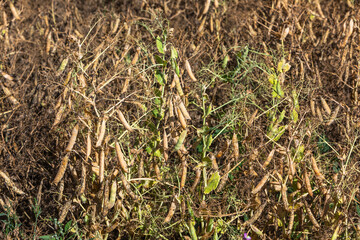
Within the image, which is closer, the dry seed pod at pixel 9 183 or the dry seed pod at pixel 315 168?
the dry seed pod at pixel 315 168

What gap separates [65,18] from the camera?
4.21 meters

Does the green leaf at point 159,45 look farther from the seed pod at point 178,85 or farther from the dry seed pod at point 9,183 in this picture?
the dry seed pod at point 9,183

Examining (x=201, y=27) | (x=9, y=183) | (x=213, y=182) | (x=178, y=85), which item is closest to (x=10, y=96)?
(x=9, y=183)

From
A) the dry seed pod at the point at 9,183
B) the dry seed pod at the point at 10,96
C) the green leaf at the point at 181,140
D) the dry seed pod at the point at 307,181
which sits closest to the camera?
the green leaf at the point at 181,140

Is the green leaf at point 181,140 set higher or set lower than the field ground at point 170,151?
higher

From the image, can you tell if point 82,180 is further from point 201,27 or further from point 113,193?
point 201,27

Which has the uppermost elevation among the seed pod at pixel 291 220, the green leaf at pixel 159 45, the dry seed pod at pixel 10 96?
the green leaf at pixel 159 45

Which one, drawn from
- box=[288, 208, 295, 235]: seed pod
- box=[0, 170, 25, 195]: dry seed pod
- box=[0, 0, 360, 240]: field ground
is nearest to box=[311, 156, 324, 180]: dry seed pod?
box=[0, 0, 360, 240]: field ground

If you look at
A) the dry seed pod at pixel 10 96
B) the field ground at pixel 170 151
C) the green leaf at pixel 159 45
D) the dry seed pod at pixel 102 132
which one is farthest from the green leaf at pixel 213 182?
the dry seed pod at pixel 10 96

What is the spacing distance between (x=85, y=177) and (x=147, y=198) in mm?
427

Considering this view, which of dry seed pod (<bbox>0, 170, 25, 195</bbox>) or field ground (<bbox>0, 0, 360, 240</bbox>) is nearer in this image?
field ground (<bbox>0, 0, 360, 240</bbox>)

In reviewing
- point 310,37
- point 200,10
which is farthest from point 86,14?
point 310,37

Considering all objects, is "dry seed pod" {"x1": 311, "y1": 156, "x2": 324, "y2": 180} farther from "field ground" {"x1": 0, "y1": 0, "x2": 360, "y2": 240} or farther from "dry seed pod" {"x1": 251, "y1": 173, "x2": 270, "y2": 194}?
"dry seed pod" {"x1": 251, "y1": 173, "x2": 270, "y2": 194}

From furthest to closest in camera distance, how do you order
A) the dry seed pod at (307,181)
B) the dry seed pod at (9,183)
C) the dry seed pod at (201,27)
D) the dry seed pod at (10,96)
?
the dry seed pod at (201,27), the dry seed pod at (10,96), the dry seed pod at (9,183), the dry seed pod at (307,181)
